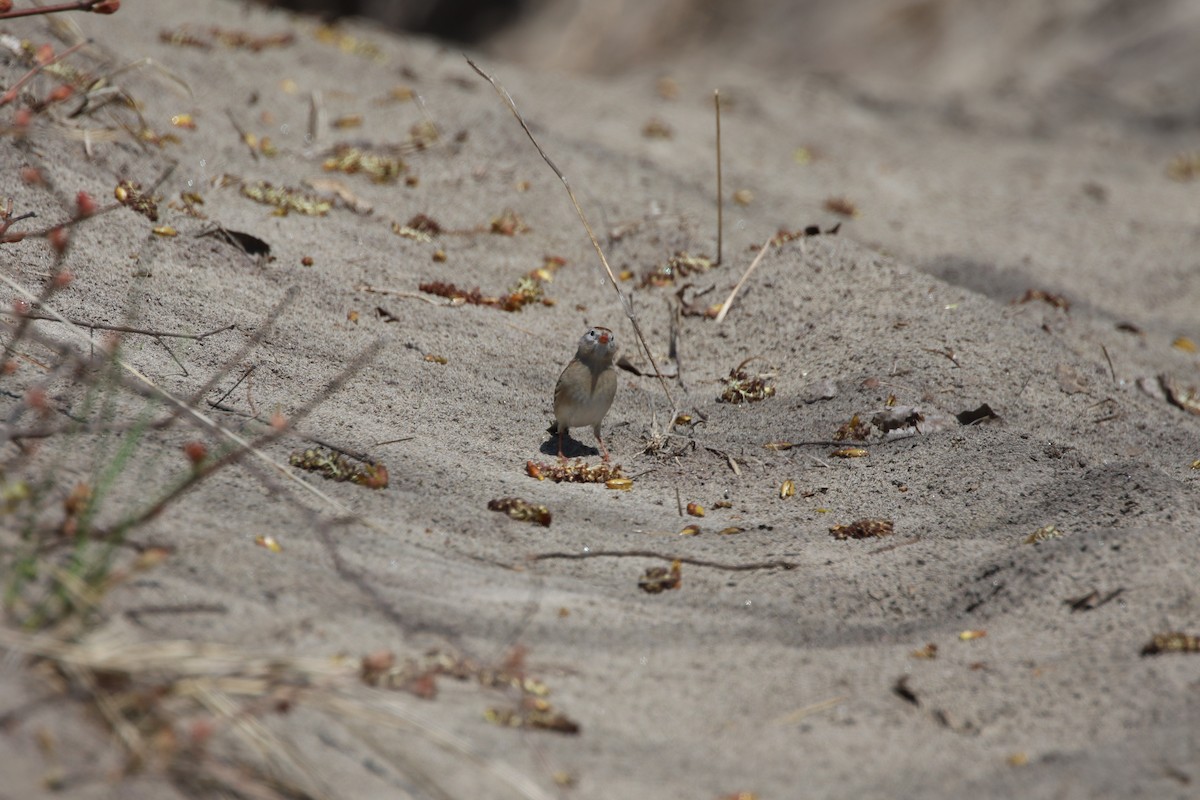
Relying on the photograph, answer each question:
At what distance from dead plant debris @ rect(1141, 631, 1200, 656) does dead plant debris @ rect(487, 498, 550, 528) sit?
1.88 m

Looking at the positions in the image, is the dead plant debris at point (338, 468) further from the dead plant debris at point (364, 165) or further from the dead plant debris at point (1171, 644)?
the dead plant debris at point (364, 165)

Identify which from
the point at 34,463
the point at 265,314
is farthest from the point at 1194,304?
the point at 34,463

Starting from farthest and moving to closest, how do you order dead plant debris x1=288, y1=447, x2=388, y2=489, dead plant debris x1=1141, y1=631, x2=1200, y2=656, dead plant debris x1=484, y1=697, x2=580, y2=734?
dead plant debris x1=288, y1=447, x2=388, y2=489 → dead plant debris x1=1141, y1=631, x2=1200, y2=656 → dead plant debris x1=484, y1=697, x2=580, y2=734

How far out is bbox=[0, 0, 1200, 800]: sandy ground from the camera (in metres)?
2.67

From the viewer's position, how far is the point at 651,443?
441 centimetres

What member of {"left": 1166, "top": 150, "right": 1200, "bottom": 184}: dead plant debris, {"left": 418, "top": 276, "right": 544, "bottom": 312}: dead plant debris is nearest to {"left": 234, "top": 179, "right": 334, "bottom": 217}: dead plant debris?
{"left": 418, "top": 276, "right": 544, "bottom": 312}: dead plant debris

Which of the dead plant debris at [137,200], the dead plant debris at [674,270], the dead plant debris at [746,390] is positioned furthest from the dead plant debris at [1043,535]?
the dead plant debris at [137,200]

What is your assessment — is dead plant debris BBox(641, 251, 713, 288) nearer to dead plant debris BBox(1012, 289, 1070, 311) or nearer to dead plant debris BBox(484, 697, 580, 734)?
dead plant debris BBox(1012, 289, 1070, 311)

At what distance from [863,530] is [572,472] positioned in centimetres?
112

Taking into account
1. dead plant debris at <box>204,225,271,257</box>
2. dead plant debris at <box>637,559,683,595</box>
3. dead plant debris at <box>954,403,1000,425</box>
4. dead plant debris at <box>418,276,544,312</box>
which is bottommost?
dead plant debris at <box>637,559,683,595</box>

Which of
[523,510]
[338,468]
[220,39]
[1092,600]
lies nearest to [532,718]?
[523,510]

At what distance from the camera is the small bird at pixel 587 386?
164 inches

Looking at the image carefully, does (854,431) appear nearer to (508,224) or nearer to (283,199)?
(508,224)

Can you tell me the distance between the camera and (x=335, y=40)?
25.8ft
